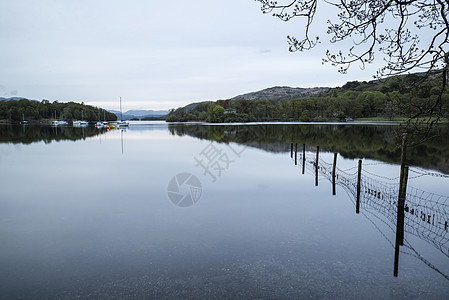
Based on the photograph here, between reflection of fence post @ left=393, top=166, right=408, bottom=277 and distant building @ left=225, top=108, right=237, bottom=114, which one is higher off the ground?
distant building @ left=225, top=108, right=237, bottom=114

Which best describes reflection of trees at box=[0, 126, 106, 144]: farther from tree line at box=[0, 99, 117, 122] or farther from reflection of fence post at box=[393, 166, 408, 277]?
tree line at box=[0, 99, 117, 122]

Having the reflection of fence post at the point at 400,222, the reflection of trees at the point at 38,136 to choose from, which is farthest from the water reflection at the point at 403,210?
the reflection of trees at the point at 38,136

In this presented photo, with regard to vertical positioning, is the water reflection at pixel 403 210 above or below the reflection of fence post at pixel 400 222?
below

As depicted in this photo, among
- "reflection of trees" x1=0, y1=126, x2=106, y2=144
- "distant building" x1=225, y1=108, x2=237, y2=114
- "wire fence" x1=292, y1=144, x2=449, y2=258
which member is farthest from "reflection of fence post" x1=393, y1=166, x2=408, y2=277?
"distant building" x1=225, y1=108, x2=237, y2=114

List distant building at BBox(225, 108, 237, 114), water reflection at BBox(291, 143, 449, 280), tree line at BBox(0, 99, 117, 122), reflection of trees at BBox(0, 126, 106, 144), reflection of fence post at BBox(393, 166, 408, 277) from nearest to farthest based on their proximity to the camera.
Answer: reflection of fence post at BBox(393, 166, 408, 277), water reflection at BBox(291, 143, 449, 280), reflection of trees at BBox(0, 126, 106, 144), distant building at BBox(225, 108, 237, 114), tree line at BBox(0, 99, 117, 122)

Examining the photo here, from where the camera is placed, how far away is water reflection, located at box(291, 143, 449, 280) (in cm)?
946

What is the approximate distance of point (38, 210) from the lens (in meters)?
13.2

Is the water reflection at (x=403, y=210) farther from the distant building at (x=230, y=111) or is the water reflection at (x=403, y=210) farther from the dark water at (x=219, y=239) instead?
the distant building at (x=230, y=111)

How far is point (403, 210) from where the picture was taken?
958cm

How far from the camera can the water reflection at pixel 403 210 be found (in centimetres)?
946

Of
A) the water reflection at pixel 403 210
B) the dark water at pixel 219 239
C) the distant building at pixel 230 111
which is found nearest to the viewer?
the dark water at pixel 219 239

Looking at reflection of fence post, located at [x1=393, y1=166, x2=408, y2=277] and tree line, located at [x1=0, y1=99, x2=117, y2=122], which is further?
tree line, located at [x1=0, y1=99, x2=117, y2=122]

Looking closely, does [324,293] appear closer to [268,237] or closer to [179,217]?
[268,237]

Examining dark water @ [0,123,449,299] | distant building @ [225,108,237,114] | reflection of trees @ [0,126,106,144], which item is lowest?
dark water @ [0,123,449,299]
